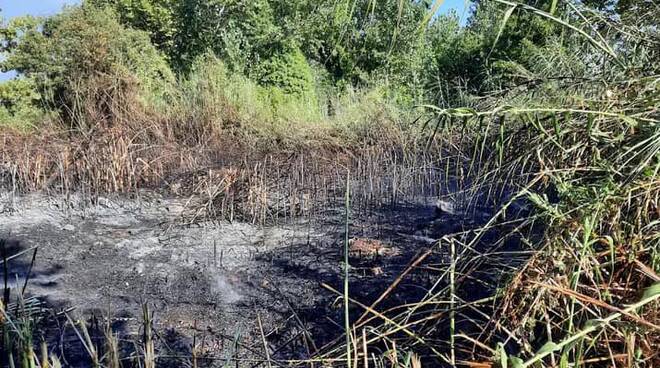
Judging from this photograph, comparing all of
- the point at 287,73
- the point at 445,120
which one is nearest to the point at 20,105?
the point at 287,73

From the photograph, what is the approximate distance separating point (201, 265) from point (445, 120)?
8.63 ft

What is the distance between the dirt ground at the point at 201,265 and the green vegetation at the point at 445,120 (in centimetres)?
45

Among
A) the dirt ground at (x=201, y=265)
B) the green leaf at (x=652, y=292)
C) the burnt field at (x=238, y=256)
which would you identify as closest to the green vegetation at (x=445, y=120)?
the green leaf at (x=652, y=292)

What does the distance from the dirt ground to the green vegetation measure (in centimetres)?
45

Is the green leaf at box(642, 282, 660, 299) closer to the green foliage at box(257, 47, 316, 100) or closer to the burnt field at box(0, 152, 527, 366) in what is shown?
the burnt field at box(0, 152, 527, 366)

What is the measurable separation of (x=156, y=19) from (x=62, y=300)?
11.5m

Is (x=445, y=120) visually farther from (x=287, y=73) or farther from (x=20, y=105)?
(x=287, y=73)

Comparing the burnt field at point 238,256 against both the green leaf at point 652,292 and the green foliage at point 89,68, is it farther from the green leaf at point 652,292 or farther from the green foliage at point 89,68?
the green foliage at point 89,68

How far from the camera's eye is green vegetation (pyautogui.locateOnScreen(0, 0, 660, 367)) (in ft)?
3.73

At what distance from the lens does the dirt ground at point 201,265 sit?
8.54ft

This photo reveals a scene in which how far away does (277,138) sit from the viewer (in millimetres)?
7082

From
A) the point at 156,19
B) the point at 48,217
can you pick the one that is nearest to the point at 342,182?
the point at 48,217

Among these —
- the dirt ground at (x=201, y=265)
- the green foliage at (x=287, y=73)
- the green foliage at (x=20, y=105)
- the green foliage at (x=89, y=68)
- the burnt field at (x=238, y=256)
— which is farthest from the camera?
the green foliage at (x=287, y=73)

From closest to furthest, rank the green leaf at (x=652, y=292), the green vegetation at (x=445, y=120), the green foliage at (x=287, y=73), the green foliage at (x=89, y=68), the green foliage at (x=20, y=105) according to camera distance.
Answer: the green leaf at (x=652, y=292) < the green vegetation at (x=445, y=120) < the green foliage at (x=89, y=68) < the green foliage at (x=20, y=105) < the green foliage at (x=287, y=73)
